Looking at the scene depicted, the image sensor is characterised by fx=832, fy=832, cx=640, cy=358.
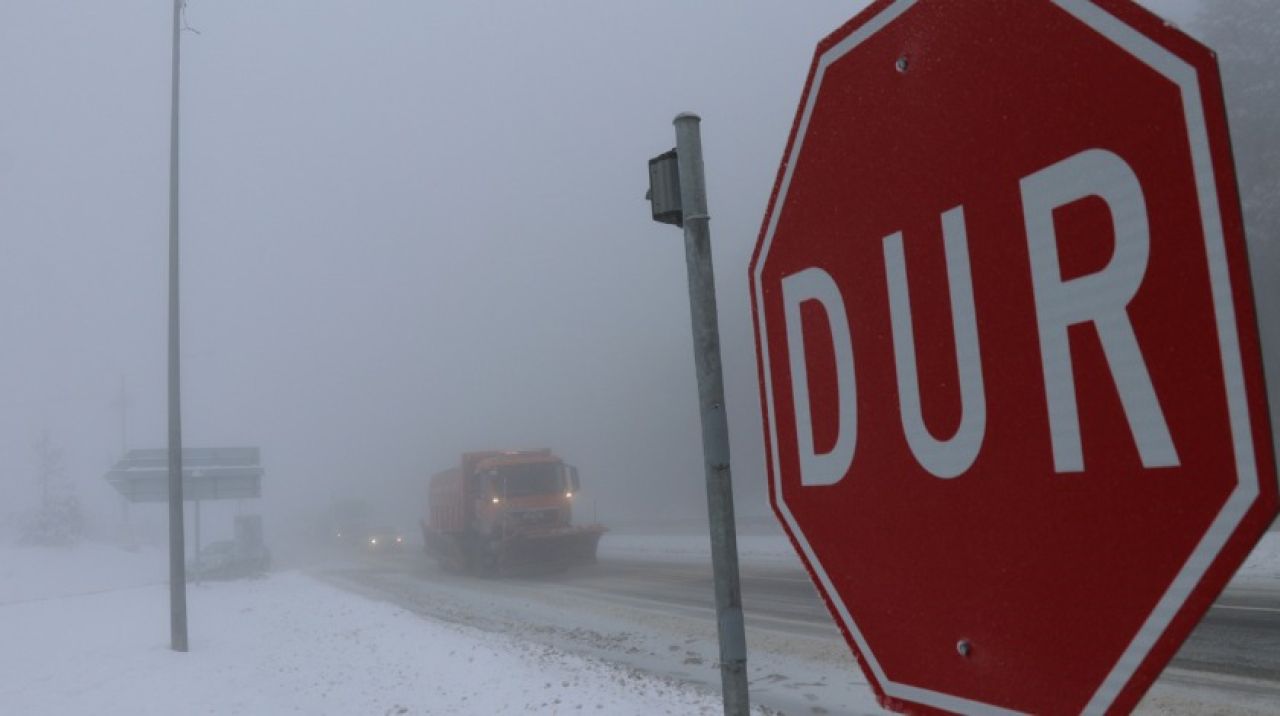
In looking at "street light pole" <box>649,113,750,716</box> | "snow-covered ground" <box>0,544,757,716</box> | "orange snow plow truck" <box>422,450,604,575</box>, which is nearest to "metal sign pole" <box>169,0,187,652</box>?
"snow-covered ground" <box>0,544,757,716</box>

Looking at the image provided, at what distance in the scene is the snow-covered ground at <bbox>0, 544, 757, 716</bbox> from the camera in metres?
8.41

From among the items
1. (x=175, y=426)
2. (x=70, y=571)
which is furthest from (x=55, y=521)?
(x=175, y=426)

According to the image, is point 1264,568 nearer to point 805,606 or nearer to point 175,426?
point 805,606

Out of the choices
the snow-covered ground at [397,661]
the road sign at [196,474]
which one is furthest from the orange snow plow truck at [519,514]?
the road sign at [196,474]

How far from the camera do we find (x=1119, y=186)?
0.94 metres

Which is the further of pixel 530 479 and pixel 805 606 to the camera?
pixel 530 479

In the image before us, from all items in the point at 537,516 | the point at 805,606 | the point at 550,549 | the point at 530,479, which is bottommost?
the point at 805,606

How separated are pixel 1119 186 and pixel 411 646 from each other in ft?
40.1

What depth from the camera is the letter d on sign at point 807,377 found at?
4.34 feet

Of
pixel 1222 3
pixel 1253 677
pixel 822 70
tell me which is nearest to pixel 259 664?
pixel 1253 677

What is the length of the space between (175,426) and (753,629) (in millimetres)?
9818

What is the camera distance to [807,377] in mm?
1418

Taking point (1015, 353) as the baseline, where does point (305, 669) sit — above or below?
below

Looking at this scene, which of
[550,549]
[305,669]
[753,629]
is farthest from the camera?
[550,549]
